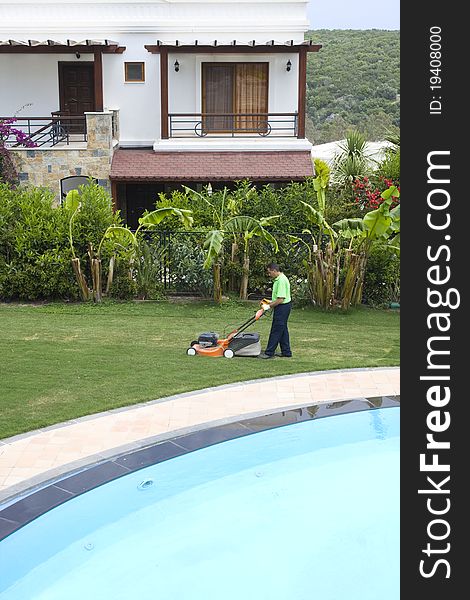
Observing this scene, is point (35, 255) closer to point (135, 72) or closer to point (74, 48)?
point (74, 48)

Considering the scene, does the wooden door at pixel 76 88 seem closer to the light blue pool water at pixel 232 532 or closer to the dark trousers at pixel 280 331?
the dark trousers at pixel 280 331

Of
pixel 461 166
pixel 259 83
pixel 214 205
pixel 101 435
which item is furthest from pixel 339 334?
pixel 259 83

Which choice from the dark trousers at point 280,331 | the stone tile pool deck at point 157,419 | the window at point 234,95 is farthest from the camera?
the window at point 234,95

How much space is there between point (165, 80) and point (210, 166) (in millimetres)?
3233

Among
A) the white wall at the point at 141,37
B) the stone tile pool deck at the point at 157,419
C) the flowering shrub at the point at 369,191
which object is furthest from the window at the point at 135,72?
the stone tile pool deck at the point at 157,419

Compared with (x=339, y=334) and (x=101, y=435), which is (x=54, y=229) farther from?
(x=101, y=435)

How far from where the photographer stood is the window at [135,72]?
27.5 meters

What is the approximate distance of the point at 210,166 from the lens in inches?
1033

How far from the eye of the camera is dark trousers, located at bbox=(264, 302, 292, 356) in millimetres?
13195

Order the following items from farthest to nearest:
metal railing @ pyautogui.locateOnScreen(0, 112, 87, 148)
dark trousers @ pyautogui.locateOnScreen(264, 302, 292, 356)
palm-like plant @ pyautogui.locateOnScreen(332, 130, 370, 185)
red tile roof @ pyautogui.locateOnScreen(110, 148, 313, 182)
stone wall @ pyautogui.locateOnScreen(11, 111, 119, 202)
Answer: palm-like plant @ pyautogui.locateOnScreen(332, 130, 370, 185) < red tile roof @ pyautogui.locateOnScreen(110, 148, 313, 182) < metal railing @ pyautogui.locateOnScreen(0, 112, 87, 148) < stone wall @ pyautogui.locateOnScreen(11, 111, 119, 202) < dark trousers @ pyautogui.locateOnScreen(264, 302, 292, 356)

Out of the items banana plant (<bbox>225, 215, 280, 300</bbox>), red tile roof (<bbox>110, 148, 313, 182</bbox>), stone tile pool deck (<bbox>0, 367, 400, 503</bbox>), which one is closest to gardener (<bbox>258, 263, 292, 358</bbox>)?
stone tile pool deck (<bbox>0, 367, 400, 503</bbox>)

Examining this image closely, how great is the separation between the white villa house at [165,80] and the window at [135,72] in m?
0.03

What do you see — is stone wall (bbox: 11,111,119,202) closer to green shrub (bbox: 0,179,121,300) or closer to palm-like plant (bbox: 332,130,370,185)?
green shrub (bbox: 0,179,121,300)

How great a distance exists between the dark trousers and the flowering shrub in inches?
287
